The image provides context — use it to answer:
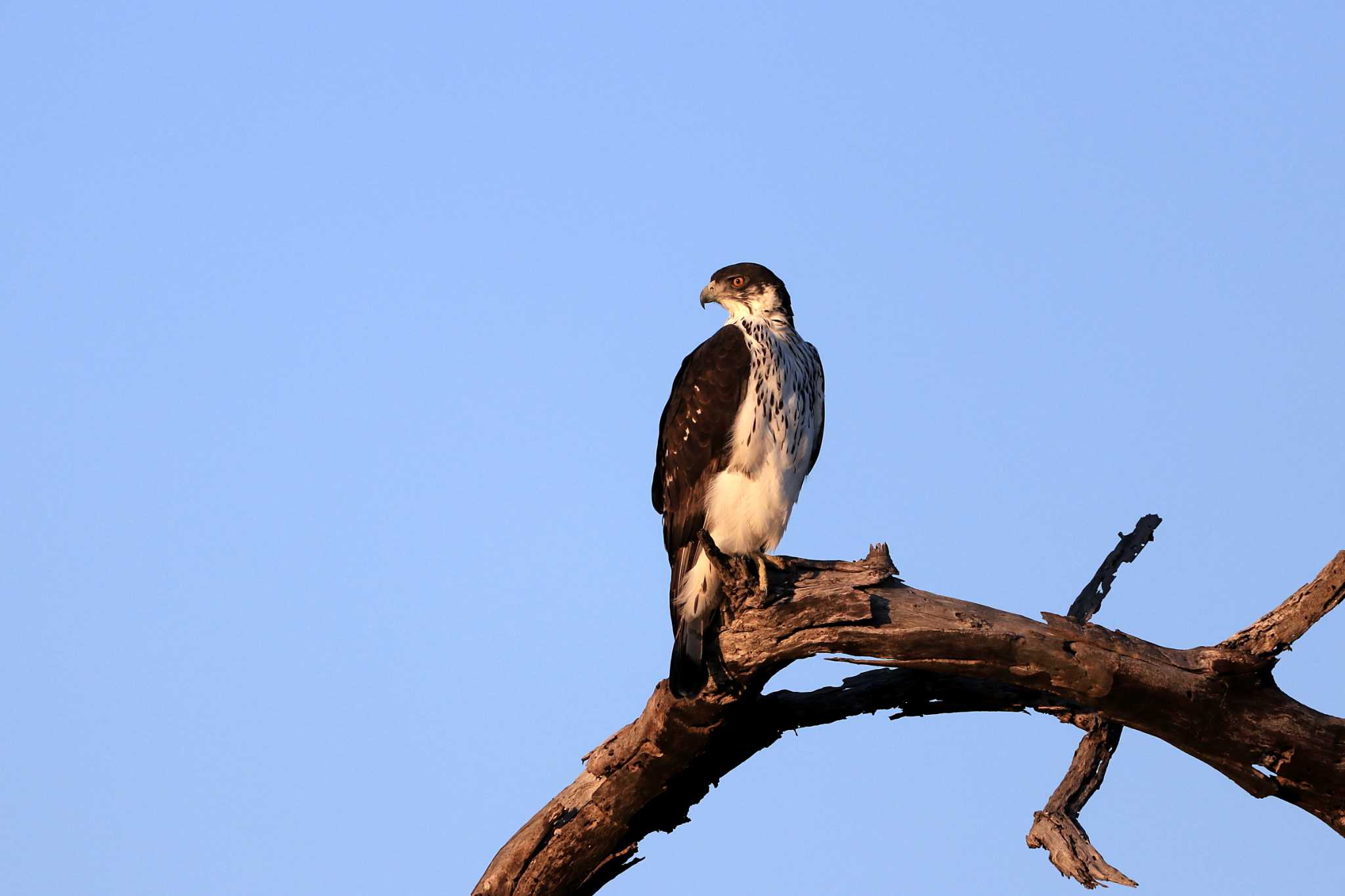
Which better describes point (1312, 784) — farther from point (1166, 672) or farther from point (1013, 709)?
point (1013, 709)

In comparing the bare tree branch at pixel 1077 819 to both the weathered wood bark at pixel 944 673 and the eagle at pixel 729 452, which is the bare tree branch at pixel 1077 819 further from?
the eagle at pixel 729 452

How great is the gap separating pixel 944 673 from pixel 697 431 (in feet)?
5.41

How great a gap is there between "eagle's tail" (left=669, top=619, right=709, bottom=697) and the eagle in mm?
400

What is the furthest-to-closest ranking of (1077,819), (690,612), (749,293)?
(749,293)
(690,612)
(1077,819)

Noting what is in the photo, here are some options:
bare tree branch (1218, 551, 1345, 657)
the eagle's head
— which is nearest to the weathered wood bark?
bare tree branch (1218, 551, 1345, 657)

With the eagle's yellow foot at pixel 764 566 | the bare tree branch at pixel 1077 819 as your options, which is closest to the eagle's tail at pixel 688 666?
the eagle's yellow foot at pixel 764 566

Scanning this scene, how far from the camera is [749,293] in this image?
23.6 feet

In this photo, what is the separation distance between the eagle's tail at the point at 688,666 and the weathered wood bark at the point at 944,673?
0.19ft

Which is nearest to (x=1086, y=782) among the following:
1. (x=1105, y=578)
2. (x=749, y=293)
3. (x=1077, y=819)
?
(x=1077, y=819)

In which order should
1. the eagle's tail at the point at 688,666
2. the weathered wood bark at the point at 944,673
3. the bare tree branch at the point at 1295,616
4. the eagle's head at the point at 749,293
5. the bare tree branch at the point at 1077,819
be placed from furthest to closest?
the eagle's head at the point at 749,293, the eagle's tail at the point at 688,666, the bare tree branch at the point at 1077,819, the weathered wood bark at the point at 944,673, the bare tree branch at the point at 1295,616

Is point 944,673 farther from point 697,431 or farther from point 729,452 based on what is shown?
point 697,431

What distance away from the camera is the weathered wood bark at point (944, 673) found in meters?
5.25

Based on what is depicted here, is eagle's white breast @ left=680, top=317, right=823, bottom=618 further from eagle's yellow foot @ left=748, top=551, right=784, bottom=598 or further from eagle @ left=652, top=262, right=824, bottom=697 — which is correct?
eagle's yellow foot @ left=748, top=551, right=784, bottom=598

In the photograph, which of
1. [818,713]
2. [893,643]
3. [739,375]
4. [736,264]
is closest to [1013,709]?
[818,713]
